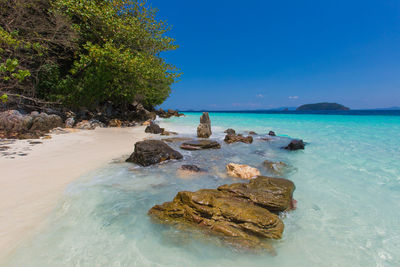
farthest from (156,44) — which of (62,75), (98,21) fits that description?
(62,75)

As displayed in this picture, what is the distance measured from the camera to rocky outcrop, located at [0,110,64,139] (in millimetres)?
9141

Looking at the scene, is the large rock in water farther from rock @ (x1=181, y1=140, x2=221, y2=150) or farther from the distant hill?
the distant hill

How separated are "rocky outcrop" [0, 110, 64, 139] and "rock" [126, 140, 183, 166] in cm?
649

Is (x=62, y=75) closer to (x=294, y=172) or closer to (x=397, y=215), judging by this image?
(x=294, y=172)

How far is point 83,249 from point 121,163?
156 inches

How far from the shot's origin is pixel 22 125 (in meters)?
10.1

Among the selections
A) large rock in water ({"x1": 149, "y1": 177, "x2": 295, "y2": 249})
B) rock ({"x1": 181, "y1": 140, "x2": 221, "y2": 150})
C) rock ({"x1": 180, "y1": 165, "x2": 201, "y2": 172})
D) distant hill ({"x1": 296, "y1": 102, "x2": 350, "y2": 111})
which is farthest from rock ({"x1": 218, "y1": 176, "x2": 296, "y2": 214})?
distant hill ({"x1": 296, "y1": 102, "x2": 350, "y2": 111})

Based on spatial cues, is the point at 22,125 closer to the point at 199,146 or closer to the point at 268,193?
the point at 199,146

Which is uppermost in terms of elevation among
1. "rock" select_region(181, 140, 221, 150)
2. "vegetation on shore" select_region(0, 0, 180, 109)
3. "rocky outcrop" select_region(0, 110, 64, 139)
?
"vegetation on shore" select_region(0, 0, 180, 109)

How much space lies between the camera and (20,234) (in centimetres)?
271

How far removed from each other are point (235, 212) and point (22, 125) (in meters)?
12.7

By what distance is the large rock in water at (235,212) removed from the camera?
9.58ft

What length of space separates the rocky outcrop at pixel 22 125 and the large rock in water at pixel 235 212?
9677 mm

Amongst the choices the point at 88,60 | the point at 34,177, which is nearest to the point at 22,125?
the point at 88,60
